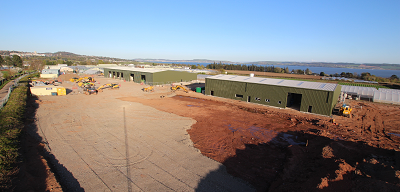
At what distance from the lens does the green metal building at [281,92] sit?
2313 centimetres

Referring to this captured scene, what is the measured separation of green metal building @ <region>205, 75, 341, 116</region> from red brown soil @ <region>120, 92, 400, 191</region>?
1579 millimetres

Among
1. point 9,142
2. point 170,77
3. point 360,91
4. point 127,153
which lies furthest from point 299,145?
point 170,77

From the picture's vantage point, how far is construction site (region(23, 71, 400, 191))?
9.26 metres

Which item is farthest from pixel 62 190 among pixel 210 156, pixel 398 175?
pixel 398 175

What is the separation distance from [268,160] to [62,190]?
1112cm

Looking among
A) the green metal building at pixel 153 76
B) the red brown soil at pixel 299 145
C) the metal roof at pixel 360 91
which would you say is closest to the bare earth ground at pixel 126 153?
the red brown soil at pixel 299 145

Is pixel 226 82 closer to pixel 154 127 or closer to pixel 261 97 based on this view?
pixel 261 97

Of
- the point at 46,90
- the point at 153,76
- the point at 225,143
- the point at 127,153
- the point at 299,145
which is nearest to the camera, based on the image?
the point at 127,153

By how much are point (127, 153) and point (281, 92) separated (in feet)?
70.2

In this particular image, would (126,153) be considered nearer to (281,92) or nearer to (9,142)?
(9,142)

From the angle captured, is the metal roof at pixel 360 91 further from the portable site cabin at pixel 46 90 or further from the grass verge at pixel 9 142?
the portable site cabin at pixel 46 90

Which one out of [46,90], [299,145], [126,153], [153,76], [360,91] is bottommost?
[299,145]

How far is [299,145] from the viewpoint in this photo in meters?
14.3

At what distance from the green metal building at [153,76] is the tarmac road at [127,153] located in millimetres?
24165
